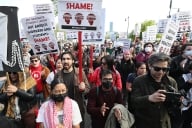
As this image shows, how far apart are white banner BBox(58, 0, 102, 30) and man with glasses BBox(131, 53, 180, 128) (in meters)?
1.92

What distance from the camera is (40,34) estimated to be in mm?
6406

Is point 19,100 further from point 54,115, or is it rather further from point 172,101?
point 172,101

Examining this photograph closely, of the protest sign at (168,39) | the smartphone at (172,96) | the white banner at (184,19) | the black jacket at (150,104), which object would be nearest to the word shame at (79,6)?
the black jacket at (150,104)

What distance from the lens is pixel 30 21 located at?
648cm

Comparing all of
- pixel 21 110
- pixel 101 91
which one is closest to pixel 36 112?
pixel 21 110

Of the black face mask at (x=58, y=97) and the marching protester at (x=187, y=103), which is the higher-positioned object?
the black face mask at (x=58, y=97)

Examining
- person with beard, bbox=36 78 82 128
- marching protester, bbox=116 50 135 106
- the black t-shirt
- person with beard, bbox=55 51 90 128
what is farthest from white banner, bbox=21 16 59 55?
person with beard, bbox=36 78 82 128

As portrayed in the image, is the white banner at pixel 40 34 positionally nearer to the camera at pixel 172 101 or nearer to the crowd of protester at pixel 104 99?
the crowd of protester at pixel 104 99

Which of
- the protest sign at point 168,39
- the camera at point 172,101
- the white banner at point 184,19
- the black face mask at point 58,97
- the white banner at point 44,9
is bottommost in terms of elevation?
the black face mask at point 58,97

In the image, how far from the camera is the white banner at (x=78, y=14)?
16.8ft

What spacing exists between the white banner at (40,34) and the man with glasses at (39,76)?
0.72 ft

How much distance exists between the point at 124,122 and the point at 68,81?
1.15m

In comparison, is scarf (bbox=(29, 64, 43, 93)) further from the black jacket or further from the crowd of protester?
the black jacket

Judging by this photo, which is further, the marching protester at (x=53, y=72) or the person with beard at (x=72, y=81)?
the marching protester at (x=53, y=72)
